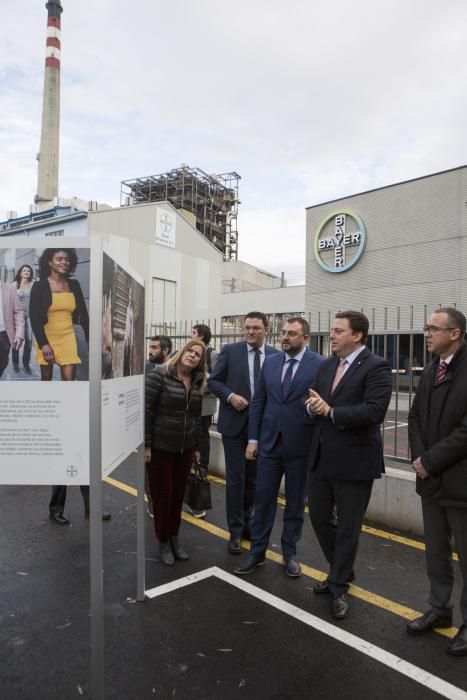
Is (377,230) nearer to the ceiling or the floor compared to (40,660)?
nearer to the ceiling

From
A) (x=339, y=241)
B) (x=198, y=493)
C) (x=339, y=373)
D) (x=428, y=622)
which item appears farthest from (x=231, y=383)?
(x=339, y=241)

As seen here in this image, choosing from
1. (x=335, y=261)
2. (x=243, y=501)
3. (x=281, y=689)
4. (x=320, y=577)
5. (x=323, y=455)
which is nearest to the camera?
(x=281, y=689)

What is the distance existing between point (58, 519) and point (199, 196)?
42.5 meters

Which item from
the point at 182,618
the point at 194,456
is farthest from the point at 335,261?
the point at 182,618

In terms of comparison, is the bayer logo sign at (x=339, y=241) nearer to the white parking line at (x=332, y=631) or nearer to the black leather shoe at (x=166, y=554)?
the black leather shoe at (x=166, y=554)

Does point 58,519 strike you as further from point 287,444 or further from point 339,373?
point 339,373

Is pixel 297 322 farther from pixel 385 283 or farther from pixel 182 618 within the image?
pixel 385 283

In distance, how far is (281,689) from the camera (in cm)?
239

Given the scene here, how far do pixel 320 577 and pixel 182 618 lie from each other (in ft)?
3.76

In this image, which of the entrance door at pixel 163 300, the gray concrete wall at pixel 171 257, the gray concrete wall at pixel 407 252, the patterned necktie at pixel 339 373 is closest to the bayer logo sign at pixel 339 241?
the gray concrete wall at pixel 407 252

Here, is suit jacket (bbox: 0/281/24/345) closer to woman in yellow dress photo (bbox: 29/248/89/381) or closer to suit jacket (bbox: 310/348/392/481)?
woman in yellow dress photo (bbox: 29/248/89/381)

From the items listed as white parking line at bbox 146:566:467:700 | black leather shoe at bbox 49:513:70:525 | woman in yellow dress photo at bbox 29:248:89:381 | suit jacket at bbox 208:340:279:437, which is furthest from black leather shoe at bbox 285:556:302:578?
woman in yellow dress photo at bbox 29:248:89:381

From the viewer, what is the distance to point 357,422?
10.0ft

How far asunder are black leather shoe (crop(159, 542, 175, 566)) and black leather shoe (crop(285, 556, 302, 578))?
892 millimetres
